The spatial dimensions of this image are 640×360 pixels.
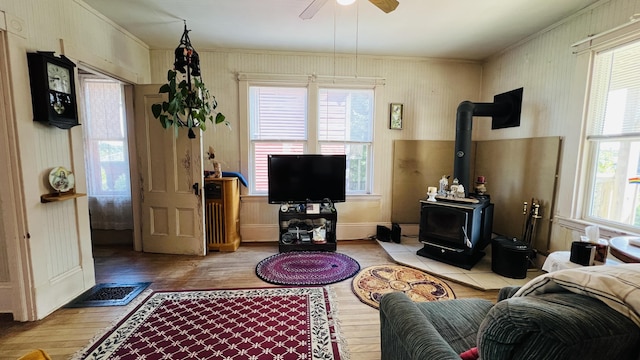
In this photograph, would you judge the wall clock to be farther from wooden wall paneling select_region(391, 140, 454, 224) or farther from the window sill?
the window sill

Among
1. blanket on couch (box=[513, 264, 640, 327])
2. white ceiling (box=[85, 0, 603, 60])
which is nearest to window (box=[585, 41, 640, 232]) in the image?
white ceiling (box=[85, 0, 603, 60])

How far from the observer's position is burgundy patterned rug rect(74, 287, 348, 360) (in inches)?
68.5

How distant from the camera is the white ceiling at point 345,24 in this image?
2.51 metres

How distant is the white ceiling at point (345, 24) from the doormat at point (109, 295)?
2.72m

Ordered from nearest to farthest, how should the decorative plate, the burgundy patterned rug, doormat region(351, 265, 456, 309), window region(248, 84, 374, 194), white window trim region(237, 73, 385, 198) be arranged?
the burgundy patterned rug < the decorative plate < doormat region(351, 265, 456, 309) < white window trim region(237, 73, 385, 198) < window region(248, 84, 374, 194)

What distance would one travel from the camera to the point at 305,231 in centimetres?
374

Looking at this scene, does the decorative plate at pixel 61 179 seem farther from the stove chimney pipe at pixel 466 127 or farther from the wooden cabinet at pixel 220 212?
the stove chimney pipe at pixel 466 127

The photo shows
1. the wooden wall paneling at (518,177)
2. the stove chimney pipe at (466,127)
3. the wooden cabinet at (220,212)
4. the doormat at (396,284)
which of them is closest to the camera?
the doormat at (396,284)

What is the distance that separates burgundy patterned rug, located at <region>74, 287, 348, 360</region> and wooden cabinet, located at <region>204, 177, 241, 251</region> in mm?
1072

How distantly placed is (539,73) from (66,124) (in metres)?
4.76

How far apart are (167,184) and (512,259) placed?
402 cm

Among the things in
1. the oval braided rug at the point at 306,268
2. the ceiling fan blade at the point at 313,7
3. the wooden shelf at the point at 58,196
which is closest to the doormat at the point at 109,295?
the wooden shelf at the point at 58,196

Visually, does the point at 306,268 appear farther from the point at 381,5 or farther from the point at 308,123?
the point at 381,5

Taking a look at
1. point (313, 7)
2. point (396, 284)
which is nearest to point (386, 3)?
point (313, 7)
